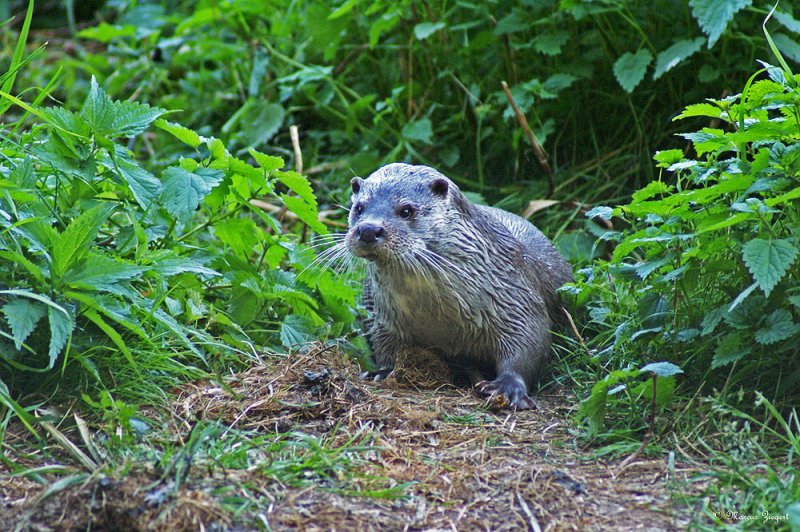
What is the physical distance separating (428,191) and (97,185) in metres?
1.33

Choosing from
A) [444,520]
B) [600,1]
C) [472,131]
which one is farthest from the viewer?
[472,131]

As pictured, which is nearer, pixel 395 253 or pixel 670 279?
pixel 670 279

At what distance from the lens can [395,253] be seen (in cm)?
396

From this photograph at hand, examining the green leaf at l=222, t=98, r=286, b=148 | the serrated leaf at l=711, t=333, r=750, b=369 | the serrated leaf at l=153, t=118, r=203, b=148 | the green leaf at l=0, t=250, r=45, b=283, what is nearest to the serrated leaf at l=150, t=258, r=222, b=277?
the green leaf at l=0, t=250, r=45, b=283

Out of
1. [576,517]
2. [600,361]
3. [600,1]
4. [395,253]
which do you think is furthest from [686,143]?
[576,517]

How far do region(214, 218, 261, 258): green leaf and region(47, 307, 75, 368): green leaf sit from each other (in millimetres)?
1114

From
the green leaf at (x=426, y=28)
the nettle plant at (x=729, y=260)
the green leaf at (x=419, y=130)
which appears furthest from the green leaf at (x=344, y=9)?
the nettle plant at (x=729, y=260)

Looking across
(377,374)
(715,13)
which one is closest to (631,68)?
(715,13)

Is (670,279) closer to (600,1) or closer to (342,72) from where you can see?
(600,1)

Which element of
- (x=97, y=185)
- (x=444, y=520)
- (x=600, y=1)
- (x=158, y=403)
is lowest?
Result: (x=158, y=403)

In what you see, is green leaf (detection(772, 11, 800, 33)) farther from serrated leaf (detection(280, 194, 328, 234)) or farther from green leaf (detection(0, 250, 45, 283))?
green leaf (detection(0, 250, 45, 283))

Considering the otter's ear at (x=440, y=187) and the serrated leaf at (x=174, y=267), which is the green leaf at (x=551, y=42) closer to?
the otter's ear at (x=440, y=187)

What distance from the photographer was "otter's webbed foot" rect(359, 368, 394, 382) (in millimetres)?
4277

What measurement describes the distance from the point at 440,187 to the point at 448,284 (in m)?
0.41
